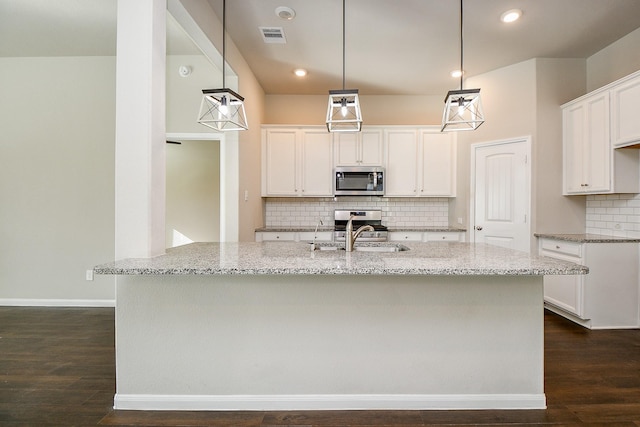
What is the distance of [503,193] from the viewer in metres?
4.00

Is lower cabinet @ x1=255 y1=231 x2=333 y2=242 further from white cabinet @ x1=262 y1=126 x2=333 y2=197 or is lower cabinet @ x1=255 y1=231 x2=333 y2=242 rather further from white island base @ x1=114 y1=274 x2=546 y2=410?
white island base @ x1=114 y1=274 x2=546 y2=410

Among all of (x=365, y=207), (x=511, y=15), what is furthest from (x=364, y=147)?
(x=511, y=15)

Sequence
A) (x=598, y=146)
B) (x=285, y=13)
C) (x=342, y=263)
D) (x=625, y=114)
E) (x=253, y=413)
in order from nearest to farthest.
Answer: (x=342, y=263) < (x=253, y=413) < (x=285, y=13) < (x=625, y=114) < (x=598, y=146)

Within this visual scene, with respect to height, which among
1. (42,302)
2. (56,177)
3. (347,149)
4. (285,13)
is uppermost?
(285,13)

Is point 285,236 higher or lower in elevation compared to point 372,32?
lower

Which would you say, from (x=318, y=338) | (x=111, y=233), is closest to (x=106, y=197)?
(x=111, y=233)

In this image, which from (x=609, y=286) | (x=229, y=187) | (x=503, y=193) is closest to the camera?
(x=609, y=286)

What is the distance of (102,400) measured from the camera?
1994 millimetres

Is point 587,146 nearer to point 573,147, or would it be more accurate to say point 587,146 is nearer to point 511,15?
point 573,147

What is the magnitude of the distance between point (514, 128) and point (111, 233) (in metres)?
5.02

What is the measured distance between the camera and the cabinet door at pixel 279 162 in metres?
4.60

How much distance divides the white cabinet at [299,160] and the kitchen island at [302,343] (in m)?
2.80

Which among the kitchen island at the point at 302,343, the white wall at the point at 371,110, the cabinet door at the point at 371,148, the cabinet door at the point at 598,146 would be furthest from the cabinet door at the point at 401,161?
the kitchen island at the point at 302,343

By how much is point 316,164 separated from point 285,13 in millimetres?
2089
